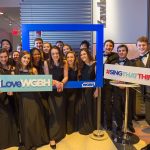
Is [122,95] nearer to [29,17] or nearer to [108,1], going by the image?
[108,1]

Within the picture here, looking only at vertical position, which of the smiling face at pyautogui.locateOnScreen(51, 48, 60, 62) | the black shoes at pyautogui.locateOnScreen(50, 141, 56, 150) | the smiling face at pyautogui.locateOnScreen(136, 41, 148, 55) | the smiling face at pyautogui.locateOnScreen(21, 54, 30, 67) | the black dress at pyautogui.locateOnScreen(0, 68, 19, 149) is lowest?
the black shoes at pyautogui.locateOnScreen(50, 141, 56, 150)

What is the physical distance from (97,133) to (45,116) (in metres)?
0.78

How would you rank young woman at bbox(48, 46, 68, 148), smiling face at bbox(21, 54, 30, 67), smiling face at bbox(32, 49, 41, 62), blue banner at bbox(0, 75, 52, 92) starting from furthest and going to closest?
smiling face at bbox(32, 49, 41, 62) < young woman at bbox(48, 46, 68, 148) < smiling face at bbox(21, 54, 30, 67) < blue banner at bbox(0, 75, 52, 92)

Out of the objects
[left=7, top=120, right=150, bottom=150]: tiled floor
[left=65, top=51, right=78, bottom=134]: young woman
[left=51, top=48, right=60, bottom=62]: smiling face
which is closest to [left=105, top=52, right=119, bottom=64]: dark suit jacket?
[left=65, top=51, right=78, bottom=134]: young woman

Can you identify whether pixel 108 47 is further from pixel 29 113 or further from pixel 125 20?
pixel 29 113

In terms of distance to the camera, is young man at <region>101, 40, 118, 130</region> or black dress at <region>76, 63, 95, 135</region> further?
young man at <region>101, 40, 118, 130</region>

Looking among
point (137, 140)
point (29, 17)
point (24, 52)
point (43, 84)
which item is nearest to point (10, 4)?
point (29, 17)

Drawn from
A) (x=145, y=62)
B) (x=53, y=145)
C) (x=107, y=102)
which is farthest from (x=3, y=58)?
(x=145, y=62)

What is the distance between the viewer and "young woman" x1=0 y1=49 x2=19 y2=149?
121 inches

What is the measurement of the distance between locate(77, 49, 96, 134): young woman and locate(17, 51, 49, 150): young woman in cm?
75

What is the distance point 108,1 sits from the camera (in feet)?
15.2

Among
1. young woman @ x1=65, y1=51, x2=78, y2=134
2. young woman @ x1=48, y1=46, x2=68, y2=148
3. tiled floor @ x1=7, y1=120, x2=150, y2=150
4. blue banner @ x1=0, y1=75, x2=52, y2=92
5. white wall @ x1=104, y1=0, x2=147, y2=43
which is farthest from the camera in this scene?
white wall @ x1=104, y1=0, x2=147, y2=43

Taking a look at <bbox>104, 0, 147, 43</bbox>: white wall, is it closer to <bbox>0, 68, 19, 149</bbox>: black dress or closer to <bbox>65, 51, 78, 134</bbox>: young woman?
<bbox>65, 51, 78, 134</bbox>: young woman

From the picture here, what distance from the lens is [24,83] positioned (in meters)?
2.87
